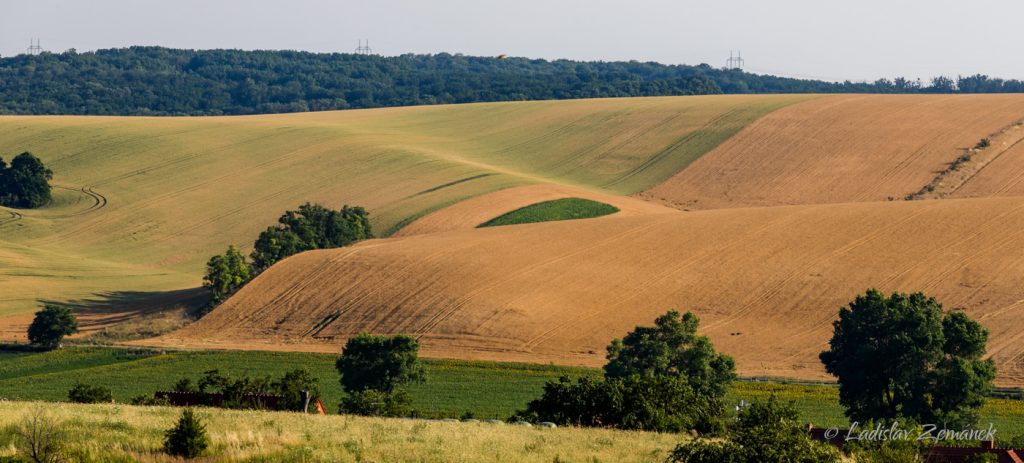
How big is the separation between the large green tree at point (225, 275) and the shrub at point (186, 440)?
56.1m

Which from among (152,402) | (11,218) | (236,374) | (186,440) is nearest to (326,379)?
(236,374)

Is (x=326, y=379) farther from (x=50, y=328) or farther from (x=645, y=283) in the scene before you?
(x=645, y=283)

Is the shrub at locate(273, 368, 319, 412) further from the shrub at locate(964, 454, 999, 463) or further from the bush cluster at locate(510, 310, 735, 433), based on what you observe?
the shrub at locate(964, 454, 999, 463)

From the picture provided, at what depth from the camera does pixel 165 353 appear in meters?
68.3

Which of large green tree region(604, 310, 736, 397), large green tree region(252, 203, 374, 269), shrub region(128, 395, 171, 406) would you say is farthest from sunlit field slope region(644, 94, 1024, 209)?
shrub region(128, 395, 171, 406)

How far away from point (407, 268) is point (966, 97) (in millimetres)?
75942

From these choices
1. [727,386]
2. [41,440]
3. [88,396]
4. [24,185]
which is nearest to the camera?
[41,440]

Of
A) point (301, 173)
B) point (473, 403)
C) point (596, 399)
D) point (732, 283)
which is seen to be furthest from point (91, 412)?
point (301, 173)

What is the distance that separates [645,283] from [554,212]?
25.9m

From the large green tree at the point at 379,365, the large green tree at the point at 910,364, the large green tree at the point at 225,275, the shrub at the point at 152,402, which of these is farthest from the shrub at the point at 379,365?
the large green tree at the point at 225,275

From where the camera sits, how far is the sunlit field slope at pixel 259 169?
99.3 metres

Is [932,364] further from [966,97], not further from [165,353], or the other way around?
[966,97]

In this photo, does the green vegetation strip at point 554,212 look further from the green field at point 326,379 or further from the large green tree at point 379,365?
the large green tree at point 379,365

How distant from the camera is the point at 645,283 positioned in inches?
3049
